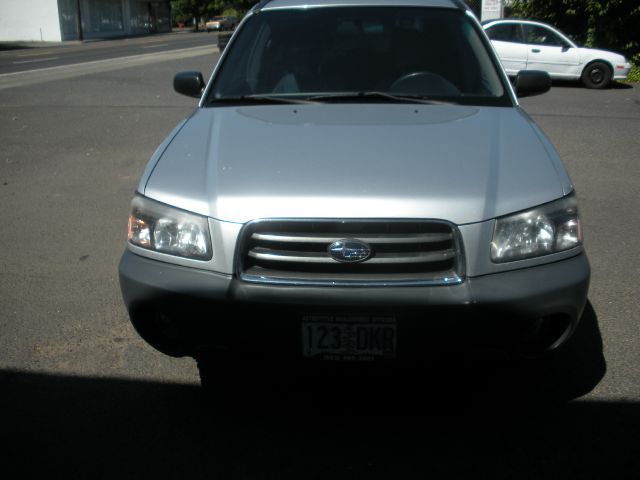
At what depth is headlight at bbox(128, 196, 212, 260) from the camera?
279 centimetres

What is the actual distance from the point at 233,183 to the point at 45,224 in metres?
3.72

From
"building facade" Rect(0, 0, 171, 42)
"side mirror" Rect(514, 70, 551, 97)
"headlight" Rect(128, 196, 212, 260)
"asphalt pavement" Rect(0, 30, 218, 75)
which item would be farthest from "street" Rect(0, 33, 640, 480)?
"building facade" Rect(0, 0, 171, 42)

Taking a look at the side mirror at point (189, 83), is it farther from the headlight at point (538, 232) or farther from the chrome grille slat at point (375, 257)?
the headlight at point (538, 232)

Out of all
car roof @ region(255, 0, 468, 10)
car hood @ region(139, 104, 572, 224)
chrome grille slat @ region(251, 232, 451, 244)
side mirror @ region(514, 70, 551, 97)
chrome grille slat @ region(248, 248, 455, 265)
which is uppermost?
car roof @ region(255, 0, 468, 10)

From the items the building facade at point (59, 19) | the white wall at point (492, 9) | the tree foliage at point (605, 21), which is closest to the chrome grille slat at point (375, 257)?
the tree foliage at point (605, 21)

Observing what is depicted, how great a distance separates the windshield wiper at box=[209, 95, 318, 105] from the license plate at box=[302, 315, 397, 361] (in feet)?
5.17

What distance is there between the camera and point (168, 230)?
113 inches

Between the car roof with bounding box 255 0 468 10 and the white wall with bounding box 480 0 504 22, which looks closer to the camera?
the car roof with bounding box 255 0 468 10

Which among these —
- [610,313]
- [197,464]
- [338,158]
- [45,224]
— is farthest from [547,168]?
[45,224]

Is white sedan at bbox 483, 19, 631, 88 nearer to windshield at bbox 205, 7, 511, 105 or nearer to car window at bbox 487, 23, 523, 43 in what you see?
car window at bbox 487, 23, 523, 43

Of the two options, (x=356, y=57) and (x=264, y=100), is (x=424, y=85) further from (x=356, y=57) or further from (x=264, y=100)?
(x=264, y=100)

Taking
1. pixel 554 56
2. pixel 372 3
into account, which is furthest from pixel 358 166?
pixel 554 56

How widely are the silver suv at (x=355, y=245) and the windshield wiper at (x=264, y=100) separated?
0.55m

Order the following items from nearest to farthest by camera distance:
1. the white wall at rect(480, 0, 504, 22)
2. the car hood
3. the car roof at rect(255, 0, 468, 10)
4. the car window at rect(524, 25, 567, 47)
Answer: the car hood < the car roof at rect(255, 0, 468, 10) < the car window at rect(524, 25, 567, 47) < the white wall at rect(480, 0, 504, 22)
